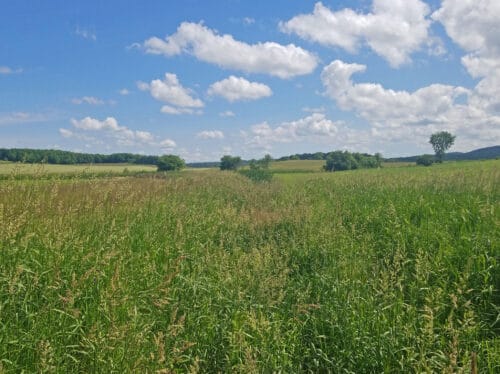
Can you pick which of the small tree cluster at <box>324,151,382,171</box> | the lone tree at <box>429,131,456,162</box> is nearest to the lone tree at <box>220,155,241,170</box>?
the small tree cluster at <box>324,151,382,171</box>

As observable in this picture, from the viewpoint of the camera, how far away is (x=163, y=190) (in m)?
12.0

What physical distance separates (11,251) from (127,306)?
5.30ft

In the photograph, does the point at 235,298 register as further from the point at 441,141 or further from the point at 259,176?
the point at 441,141

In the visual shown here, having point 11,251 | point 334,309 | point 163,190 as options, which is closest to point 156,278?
point 11,251

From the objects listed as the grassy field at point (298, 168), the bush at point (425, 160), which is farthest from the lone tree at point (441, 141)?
the grassy field at point (298, 168)

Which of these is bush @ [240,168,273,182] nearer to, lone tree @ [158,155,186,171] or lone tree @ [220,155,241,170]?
lone tree @ [158,155,186,171]

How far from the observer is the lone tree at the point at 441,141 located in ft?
353

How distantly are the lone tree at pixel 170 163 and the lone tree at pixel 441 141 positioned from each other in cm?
8356

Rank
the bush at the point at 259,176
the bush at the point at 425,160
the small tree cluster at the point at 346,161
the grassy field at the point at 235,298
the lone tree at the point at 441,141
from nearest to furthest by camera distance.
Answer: the grassy field at the point at 235,298 < the bush at the point at 259,176 < the bush at the point at 425,160 < the small tree cluster at the point at 346,161 < the lone tree at the point at 441,141

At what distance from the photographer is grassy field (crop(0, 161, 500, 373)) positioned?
9.82 feet

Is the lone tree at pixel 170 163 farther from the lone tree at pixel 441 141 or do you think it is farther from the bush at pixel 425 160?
the lone tree at pixel 441 141

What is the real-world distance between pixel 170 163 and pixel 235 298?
3212 inches

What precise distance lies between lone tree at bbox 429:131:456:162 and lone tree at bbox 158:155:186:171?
274 feet

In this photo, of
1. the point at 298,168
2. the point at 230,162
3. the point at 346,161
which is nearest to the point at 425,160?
the point at 346,161
